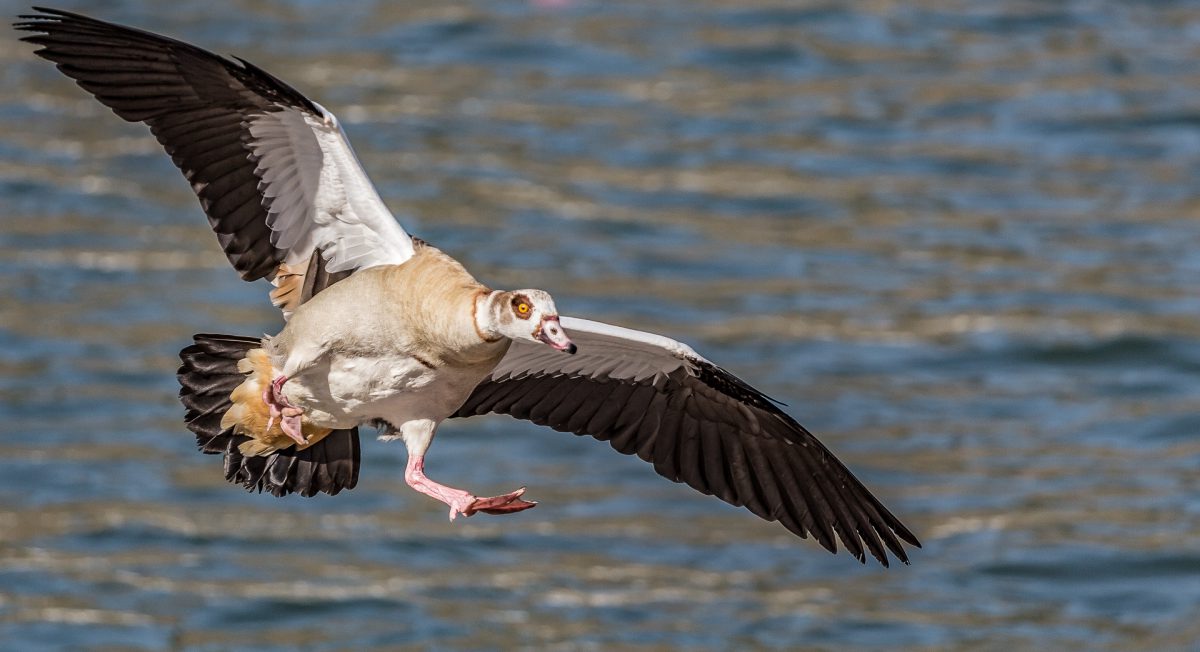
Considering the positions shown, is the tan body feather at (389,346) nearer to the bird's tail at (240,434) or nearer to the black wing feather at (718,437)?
the bird's tail at (240,434)

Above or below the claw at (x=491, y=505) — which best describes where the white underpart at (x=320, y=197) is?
above

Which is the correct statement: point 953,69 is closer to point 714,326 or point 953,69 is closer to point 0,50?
point 714,326

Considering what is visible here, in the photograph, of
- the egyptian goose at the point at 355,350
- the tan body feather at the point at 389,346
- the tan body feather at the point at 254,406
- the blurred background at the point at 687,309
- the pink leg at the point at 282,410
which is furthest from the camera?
the blurred background at the point at 687,309

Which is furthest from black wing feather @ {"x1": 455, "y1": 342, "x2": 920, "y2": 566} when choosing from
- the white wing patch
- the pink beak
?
the pink beak

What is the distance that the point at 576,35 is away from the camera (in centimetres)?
2278

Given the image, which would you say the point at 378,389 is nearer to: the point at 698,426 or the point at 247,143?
the point at 247,143

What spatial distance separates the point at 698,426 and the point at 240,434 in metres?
2.02

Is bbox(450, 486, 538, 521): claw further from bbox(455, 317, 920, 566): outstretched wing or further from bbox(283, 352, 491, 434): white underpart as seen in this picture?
bbox(455, 317, 920, 566): outstretched wing

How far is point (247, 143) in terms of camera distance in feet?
28.7

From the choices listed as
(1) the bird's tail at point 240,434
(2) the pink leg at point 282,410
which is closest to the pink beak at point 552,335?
(2) the pink leg at point 282,410

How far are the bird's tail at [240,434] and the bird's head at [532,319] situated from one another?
1496 mm

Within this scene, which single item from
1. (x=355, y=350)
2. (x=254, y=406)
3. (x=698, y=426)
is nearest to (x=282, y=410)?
(x=254, y=406)

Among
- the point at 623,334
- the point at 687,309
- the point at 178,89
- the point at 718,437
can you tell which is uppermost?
the point at 178,89

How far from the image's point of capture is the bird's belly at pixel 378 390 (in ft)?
26.8
